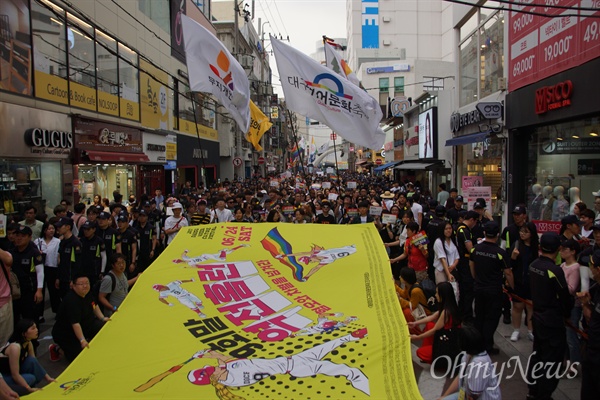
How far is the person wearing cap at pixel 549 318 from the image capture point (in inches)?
196

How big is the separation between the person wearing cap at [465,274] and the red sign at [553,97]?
5680 millimetres

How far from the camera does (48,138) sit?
1518 cm

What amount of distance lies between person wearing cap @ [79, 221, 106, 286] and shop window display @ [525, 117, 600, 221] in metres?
10.0

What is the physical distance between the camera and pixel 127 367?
456cm

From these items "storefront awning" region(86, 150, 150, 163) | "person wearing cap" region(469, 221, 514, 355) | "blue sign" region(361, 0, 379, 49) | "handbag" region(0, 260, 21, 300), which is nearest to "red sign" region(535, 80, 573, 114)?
"person wearing cap" region(469, 221, 514, 355)

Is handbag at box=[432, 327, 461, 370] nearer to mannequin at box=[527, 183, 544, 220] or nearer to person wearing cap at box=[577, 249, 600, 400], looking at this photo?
person wearing cap at box=[577, 249, 600, 400]

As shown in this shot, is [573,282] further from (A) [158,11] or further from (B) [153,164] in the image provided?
(A) [158,11]

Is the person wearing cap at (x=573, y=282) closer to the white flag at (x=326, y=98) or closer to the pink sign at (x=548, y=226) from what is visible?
the pink sign at (x=548, y=226)

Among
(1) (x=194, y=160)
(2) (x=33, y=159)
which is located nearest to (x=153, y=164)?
(1) (x=194, y=160)

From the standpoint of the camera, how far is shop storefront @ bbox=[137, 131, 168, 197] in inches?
938

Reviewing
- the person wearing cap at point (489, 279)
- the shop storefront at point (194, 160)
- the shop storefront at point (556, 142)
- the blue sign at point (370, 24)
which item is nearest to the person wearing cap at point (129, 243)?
the person wearing cap at point (489, 279)

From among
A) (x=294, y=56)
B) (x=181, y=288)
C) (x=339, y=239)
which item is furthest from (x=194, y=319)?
(x=294, y=56)

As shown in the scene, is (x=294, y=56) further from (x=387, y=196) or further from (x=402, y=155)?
(x=402, y=155)

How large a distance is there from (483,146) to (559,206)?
6.55m
